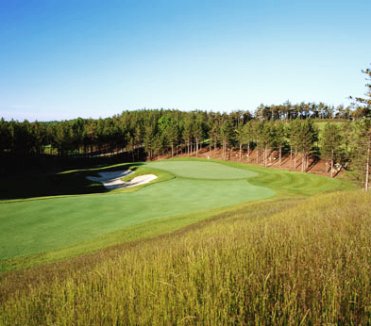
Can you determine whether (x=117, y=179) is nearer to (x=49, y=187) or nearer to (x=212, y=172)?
(x=49, y=187)

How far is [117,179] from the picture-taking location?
1919 inches

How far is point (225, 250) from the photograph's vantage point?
13.1ft

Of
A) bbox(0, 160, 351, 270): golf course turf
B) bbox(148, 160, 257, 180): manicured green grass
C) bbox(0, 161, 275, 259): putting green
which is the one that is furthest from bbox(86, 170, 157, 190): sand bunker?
bbox(0, 161, 275, 259): putting green

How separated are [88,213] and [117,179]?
31275 millimetres

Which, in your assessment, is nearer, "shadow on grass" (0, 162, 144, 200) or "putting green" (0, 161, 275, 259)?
"putting green" (0, 161, 275, 259)

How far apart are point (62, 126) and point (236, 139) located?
5614 centimetres

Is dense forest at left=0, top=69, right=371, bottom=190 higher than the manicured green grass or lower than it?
higher

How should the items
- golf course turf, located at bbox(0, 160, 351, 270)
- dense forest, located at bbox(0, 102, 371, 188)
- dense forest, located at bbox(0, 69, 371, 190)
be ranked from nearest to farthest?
golf course turf, located at bbox(0, 160, 351, 270), dense forest, located at bbox(0, 69, 371, 190), dense forest, located at bbox(0, 102, 371, 188)

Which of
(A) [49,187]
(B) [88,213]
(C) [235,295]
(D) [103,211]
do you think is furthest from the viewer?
(A) [49,187]

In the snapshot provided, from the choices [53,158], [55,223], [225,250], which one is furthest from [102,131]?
[225,250]

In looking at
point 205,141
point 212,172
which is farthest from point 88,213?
point 205,141

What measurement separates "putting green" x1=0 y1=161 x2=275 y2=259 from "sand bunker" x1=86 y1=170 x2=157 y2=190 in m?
11.9

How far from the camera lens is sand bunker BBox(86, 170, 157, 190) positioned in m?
41.1

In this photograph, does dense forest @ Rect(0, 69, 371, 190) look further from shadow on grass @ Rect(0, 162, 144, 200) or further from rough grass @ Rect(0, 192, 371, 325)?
rough grass @ Rect(0, 192, 371, 325)
